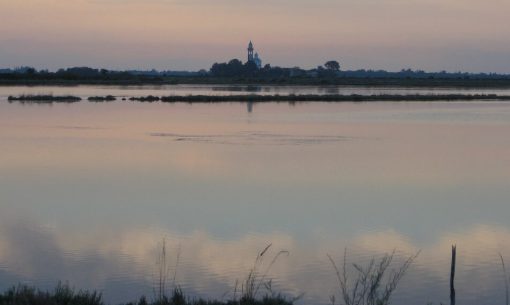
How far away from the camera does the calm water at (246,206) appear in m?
6.60

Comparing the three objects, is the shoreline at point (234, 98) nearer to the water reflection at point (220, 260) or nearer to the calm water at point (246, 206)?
the calm water at point (246, 206)

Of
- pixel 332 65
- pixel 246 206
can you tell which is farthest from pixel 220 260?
pixel 332 65

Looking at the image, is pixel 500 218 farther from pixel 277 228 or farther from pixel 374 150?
pixel 374 150

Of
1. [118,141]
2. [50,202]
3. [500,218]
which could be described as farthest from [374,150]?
[50,202]

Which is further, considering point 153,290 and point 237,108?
point 237,108

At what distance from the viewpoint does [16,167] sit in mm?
13227

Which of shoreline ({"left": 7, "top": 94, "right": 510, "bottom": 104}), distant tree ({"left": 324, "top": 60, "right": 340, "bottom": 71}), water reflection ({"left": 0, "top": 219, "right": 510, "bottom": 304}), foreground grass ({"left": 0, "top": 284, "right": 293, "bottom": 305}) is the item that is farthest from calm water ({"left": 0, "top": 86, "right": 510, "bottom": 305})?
distant tree ({"left": 324, "top": 60, "right": 340, "bottom": 71})

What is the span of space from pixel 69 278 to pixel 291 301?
1.94 metres

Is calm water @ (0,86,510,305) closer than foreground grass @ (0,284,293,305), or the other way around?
foreground grass @ (0,284,293,305)

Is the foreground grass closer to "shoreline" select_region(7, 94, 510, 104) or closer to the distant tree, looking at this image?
"shoreline" select_region(7, 94, 510, 104)

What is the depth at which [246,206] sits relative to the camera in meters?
9.75

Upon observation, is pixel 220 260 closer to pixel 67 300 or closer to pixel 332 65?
pixel 67 300

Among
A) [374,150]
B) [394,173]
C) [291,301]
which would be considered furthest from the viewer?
[374,150]

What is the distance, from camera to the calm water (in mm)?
6602
